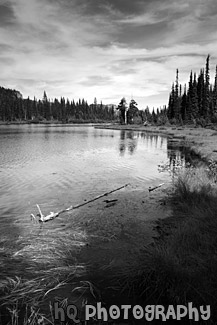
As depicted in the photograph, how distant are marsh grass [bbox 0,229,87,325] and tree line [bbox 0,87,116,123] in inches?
4774

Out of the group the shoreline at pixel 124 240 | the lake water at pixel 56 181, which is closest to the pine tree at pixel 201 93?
the lake water at pixel 56 181

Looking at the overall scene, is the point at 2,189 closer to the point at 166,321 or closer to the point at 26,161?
the point at 26,161

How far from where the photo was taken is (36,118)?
12925 cm

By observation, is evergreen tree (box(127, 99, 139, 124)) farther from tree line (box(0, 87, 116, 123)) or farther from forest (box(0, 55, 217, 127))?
tree line (box(0, 87, 116, 123))

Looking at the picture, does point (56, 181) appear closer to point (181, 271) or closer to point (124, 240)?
point (124, 240)

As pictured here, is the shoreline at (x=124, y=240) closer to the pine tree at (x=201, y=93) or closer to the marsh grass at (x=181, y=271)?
the marsh grass at (x=181, y=271)

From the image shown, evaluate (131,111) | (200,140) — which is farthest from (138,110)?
(200,140)

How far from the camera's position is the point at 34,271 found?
16.2 ft

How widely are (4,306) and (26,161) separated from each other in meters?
16.3

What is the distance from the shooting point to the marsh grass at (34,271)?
3.86 metres

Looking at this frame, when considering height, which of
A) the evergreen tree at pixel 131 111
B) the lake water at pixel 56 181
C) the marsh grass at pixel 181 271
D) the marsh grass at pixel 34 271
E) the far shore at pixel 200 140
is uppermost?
the evergreen tree at pixel 131 111

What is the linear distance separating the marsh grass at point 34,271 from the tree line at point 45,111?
12126 cm

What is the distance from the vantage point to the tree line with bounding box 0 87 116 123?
122 m

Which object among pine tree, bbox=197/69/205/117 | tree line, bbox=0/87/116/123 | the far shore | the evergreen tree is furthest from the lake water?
tree line, bbox=0/87/116/123
